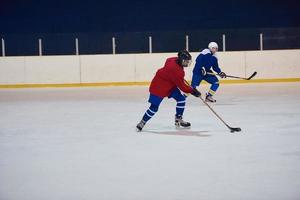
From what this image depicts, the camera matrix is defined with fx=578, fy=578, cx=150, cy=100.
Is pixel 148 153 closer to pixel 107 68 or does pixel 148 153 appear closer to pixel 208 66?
pixel 208 66

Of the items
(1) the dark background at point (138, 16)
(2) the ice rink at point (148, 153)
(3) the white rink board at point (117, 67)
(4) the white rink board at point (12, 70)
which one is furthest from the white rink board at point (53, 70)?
(1) the dark background at point (138, 16)

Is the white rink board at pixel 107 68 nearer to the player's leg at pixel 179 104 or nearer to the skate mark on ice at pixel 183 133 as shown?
the player's leg at pixel 179 104

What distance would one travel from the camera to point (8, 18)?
18.4 metres

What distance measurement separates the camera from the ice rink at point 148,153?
359cm

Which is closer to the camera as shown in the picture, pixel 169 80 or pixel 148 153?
pixel 148 153

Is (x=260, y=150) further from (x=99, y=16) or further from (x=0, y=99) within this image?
(x=99, y=16)

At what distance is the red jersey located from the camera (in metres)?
6.13

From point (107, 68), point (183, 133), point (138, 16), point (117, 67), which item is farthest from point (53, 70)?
point (183, 133)

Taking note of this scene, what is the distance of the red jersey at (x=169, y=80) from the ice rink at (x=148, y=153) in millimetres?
465

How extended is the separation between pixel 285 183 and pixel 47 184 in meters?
1.55

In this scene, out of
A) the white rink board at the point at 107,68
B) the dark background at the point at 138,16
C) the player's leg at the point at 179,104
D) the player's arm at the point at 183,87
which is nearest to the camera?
the player's arm at the point at 183,87

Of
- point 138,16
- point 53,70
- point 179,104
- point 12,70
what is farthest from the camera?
point 138,16

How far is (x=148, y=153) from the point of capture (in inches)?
196

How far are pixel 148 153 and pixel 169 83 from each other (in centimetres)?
153
